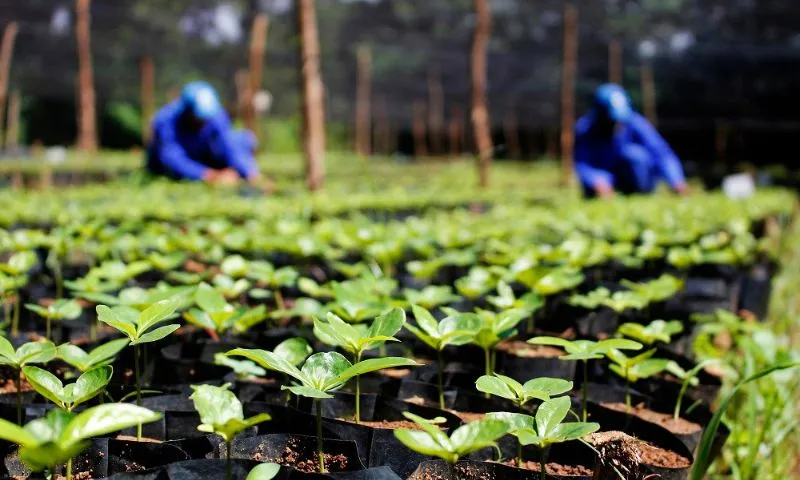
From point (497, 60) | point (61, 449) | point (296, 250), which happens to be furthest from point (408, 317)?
point (497, 60)

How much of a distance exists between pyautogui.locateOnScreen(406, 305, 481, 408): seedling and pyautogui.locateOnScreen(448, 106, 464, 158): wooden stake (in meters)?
19.7

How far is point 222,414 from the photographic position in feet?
2.60

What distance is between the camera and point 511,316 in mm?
1214

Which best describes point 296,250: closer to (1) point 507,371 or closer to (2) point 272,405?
(1) point 507,371

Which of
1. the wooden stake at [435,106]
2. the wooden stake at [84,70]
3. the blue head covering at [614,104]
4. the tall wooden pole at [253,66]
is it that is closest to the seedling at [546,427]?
the blue head covering at [614,104]

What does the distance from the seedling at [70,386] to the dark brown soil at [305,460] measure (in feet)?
0.69

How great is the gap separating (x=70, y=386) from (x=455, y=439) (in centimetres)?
48

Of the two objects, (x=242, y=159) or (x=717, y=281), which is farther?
(x=242, y=159)

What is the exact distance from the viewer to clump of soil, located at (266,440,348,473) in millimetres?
931

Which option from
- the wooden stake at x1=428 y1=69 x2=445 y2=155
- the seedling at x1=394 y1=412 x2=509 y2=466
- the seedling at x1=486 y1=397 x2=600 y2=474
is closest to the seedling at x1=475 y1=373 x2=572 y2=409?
the seedling at x1=486 y1=397 x2=600 y2=474

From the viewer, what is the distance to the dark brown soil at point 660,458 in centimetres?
106

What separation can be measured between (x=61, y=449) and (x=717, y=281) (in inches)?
86.7

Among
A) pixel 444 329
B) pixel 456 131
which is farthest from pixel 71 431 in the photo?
pixel 456 131

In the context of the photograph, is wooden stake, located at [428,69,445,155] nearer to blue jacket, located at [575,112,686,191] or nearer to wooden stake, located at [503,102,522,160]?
wooden stake, located at [503,102,522,160]
